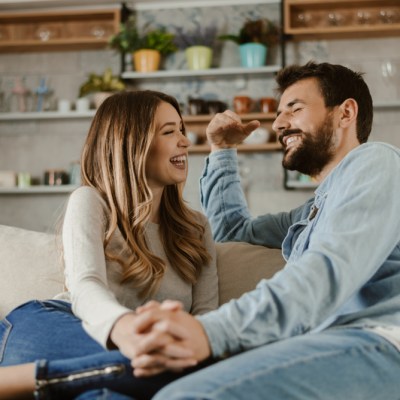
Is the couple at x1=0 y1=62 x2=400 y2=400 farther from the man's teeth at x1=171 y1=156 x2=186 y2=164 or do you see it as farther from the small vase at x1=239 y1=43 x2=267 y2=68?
the small vase at x1=239 y1=43 x2=267 y2=68

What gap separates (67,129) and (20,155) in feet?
1.30

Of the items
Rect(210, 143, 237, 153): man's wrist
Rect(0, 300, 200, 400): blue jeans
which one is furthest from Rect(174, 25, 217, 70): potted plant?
Rect(0, 300, 200, 400): blue jeans

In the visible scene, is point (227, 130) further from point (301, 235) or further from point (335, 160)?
point (301, 235)

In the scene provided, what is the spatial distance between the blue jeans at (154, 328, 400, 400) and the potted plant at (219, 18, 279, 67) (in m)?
3.34

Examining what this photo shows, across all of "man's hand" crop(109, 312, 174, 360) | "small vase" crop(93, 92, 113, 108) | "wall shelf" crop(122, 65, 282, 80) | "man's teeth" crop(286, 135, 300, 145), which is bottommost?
"man's hand" crop(109, 312, 174, 360)

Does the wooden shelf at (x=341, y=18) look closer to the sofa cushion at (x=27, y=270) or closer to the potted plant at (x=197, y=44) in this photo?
the potted plant at (x=197, y=44)

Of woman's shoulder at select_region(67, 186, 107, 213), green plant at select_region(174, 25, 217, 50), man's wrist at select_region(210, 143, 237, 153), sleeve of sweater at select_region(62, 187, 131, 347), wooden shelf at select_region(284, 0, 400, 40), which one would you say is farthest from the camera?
green plant at select_region(174, 25, 217, 50)

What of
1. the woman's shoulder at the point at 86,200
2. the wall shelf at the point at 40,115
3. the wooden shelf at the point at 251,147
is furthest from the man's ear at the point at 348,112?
the wall shelf at the point at 40,115

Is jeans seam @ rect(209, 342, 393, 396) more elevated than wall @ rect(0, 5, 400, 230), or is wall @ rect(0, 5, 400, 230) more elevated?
wall @ rect(0, 5, 400, 230)

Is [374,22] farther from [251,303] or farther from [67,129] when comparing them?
[251,303]

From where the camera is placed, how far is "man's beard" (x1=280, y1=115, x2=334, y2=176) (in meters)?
1.95

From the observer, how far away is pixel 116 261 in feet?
5.41

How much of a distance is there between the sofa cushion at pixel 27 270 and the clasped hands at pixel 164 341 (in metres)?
0.75

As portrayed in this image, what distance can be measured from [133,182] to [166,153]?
14 cm
